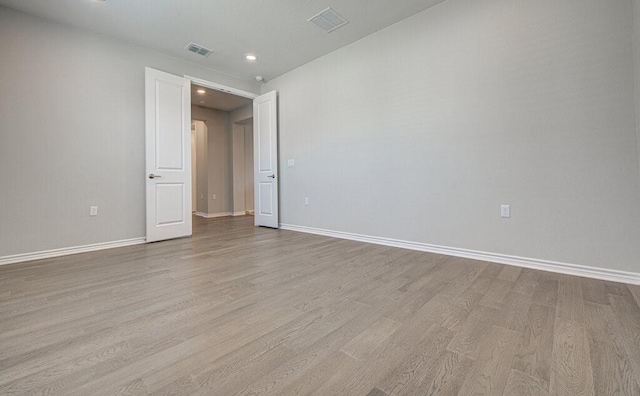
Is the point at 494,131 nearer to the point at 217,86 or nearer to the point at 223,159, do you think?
the point at 217,86

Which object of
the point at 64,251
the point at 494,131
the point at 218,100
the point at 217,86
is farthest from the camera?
the point at 218,100

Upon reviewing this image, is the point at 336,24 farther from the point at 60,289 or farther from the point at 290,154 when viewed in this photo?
the point at 60,289

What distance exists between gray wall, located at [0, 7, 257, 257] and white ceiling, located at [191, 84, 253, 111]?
1620mm

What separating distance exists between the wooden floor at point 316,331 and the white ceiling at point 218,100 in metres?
3.97

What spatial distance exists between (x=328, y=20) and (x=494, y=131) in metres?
2.10

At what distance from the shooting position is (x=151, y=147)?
3.55 meters

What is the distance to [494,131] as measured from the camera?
8.11 ft

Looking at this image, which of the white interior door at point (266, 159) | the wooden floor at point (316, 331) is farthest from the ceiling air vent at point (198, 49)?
the wooden floor at point (316, 331)

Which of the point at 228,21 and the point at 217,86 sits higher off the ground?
the point at 228,21

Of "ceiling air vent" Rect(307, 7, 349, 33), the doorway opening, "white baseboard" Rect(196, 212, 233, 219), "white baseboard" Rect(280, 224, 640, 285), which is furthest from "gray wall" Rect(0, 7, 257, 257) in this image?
"white baseboard" Rect(280, 224, 640, 285)

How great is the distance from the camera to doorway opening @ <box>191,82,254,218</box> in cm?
648

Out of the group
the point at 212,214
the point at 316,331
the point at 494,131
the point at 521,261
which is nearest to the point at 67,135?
the point at 316,331

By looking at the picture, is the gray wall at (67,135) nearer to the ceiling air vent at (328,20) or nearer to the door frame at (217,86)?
the door frame at (217,86)

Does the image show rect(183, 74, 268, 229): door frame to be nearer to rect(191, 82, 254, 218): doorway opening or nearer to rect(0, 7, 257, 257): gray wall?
rect(0, 7, 257, 257): gray wall
